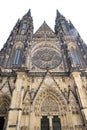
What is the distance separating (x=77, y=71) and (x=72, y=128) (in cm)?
470

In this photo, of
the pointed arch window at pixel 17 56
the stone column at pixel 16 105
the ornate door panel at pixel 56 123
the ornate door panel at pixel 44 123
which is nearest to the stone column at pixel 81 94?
the ornate door panel at pixel 56 123

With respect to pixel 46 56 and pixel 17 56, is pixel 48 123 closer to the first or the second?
pixel 46 56

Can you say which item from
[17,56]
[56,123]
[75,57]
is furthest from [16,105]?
[75,57]

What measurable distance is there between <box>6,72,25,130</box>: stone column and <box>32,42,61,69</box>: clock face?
3069 millimetres

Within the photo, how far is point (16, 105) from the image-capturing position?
10.4 metres

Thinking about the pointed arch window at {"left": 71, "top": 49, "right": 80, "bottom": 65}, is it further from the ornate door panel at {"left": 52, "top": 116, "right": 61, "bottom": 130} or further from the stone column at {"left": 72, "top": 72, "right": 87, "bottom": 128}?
the ornate door panel at {"left": 52, "top": 116, "right": 61, "bottom": 130}

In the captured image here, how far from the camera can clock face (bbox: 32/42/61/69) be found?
Answer: 49.0ft

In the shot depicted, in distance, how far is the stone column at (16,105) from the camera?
370 inches

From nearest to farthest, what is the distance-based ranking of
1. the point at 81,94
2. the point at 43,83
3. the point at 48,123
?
1. the point at 48,123
2. the point at 81,94
3. the point at 43,83

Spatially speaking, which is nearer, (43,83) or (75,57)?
(43,83)

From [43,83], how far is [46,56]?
13.1 feet

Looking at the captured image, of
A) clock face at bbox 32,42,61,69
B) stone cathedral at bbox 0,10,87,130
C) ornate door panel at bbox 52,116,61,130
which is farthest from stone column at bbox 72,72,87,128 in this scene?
clock face at bbox 32,42,61,69

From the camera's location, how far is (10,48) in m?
16.2

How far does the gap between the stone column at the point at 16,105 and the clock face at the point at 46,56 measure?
3069 mm
